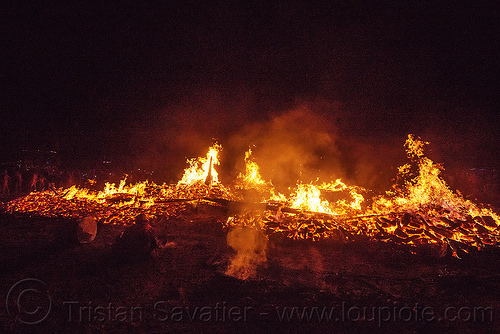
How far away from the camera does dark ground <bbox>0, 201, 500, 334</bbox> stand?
3.70m

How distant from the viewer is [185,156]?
51.1 feet

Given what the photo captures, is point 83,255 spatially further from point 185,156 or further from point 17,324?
point 185,156

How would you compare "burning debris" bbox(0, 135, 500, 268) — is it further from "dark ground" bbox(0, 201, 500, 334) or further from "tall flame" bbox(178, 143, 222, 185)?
"tall flame" bbox(178, 143, 222, 185)

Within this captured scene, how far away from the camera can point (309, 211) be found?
7430 millimetres

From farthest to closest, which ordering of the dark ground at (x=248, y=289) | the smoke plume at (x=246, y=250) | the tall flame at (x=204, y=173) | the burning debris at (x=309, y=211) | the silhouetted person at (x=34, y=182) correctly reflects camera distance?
1. the tall flame at (x=204, y=173)
2. the silhouetted person at (x=34, y=182)
3. the burning debris at (x=309, y=211)
4. the smoke plume at (x=246, y=250)
5. the dark ground at (x=248, y=289)

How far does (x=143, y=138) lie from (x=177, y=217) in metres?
9.99

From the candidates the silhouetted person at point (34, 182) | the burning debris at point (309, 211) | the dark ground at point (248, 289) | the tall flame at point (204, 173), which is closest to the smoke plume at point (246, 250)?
the burning debris at point (309, 211)

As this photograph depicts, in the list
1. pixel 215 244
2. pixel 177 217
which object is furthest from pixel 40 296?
pixel 177 217

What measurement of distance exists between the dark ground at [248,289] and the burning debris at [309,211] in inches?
15.2
